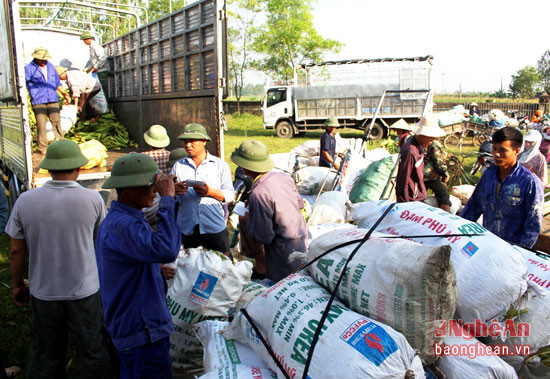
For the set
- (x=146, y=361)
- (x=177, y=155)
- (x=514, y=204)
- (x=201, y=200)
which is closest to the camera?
(x=146, y=361)

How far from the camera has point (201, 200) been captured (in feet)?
11.0

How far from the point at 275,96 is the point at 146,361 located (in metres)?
16.0

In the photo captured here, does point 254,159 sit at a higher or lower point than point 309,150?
higher

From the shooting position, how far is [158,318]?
1.95m

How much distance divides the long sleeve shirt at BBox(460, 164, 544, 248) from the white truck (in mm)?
13237

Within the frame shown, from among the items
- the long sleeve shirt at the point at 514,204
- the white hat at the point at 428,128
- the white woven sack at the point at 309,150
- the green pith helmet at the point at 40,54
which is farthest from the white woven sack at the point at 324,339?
the white woven sack at the point at 309,150

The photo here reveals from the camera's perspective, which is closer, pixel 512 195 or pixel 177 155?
pixel 512 195

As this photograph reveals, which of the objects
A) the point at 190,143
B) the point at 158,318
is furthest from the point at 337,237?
the point at 190,143

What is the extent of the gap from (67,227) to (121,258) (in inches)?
28.2

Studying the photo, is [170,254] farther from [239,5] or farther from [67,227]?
[239,5]

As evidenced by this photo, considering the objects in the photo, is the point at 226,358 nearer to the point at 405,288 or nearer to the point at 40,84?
the point at 405,288

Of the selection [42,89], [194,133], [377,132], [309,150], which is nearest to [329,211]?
[194,133]

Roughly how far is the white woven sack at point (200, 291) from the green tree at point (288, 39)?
27.8m

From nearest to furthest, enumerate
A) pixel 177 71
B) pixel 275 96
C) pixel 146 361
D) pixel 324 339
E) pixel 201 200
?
pixel 324 339 → pixel 146 361 → pixel 201 200 → pixel 177 71 → pixel 275 96
